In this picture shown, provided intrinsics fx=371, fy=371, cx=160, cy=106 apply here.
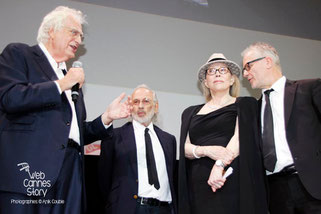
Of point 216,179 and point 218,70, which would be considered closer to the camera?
point 216,179

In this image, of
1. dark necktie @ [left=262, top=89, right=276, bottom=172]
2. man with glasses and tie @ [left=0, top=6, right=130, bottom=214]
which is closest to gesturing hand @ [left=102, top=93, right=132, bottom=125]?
man with glasses and tie @ [left=0, top=6, right=130, bottom=214]

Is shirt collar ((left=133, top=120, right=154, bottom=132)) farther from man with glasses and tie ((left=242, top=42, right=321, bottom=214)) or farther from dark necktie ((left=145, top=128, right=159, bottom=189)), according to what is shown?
man with glasses and tie ((left=242, top=42, right=321, bottom=214))

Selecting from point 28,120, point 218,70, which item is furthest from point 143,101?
point 28,120

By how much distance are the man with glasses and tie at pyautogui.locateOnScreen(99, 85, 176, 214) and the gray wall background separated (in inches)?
22.9

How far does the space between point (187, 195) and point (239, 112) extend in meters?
0.68

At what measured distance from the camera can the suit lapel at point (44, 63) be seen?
2279 millimetres

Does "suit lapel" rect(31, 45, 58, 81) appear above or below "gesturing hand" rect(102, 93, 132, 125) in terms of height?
above

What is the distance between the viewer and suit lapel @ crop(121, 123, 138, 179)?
9.70 ft

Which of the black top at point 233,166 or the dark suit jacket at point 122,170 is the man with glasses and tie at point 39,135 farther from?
the black top at point 233,166

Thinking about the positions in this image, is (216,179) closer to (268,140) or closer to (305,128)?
(268,140)

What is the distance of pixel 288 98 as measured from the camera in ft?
8.27

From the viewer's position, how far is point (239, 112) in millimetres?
2586

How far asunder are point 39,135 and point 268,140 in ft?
4.79

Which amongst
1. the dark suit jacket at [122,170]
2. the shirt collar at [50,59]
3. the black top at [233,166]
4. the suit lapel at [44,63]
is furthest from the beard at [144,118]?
the suit lapel at [44,63]
